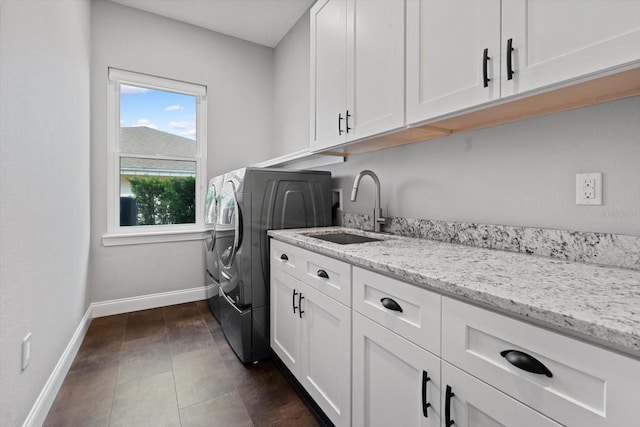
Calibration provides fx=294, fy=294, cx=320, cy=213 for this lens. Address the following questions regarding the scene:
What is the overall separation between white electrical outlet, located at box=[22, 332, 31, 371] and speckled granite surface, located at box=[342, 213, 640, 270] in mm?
1936

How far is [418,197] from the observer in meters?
1.73

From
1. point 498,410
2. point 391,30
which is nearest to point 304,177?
point 391,30

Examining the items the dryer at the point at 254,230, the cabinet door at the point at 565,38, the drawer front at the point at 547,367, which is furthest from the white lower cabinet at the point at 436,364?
the cabinet door at the point at 565,38

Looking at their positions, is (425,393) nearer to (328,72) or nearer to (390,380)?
(390,380)

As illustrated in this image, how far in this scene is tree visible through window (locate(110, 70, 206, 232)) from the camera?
295 centimetres

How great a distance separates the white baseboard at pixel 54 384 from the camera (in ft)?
4.58

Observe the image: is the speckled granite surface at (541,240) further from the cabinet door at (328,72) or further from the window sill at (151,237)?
the window sill at (151,237)

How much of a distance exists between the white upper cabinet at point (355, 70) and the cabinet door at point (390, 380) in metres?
0.94

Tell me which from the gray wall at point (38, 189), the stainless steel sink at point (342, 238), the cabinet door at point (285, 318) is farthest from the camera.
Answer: the stainless steel sink at point (342, 238)

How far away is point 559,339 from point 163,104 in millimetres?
3628

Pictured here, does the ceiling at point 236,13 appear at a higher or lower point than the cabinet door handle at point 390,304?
higher

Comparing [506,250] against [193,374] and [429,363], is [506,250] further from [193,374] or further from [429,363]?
[193,374]

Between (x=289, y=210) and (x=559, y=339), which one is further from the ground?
(x=289, y=210)

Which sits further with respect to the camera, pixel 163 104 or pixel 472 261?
pixel 163 104
